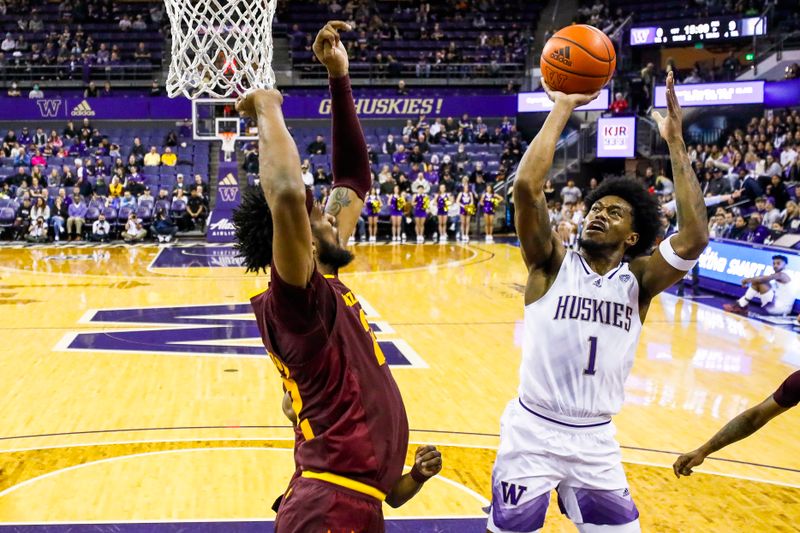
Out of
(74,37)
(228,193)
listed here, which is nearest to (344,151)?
(228,193)

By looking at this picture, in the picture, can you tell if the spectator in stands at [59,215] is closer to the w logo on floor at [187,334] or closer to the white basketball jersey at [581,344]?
the w logo on floor at [187,334]

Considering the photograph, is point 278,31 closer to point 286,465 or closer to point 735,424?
point 286,465

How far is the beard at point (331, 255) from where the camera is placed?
282cm

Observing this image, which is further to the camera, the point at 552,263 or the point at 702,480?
the point at 702,480

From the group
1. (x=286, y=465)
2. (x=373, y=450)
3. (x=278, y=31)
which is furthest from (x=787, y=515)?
(x=278, y=31)

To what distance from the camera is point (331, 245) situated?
9.32 ft

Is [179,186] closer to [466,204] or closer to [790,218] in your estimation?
[466,204]

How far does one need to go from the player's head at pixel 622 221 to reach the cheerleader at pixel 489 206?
59.1ft

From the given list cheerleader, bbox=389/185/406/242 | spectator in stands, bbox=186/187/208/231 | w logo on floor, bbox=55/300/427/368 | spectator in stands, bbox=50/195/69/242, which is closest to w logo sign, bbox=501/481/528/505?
w logo on floor, bbox=55/300/427/368

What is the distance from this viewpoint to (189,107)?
2517cm

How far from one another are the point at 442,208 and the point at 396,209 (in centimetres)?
106

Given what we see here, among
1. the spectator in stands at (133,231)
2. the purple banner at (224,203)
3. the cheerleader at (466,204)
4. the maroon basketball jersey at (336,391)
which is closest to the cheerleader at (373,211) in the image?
the cheerleader at (466,204)

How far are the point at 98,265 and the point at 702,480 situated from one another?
13035mm

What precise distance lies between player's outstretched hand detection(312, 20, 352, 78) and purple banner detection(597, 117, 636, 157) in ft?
65.1
